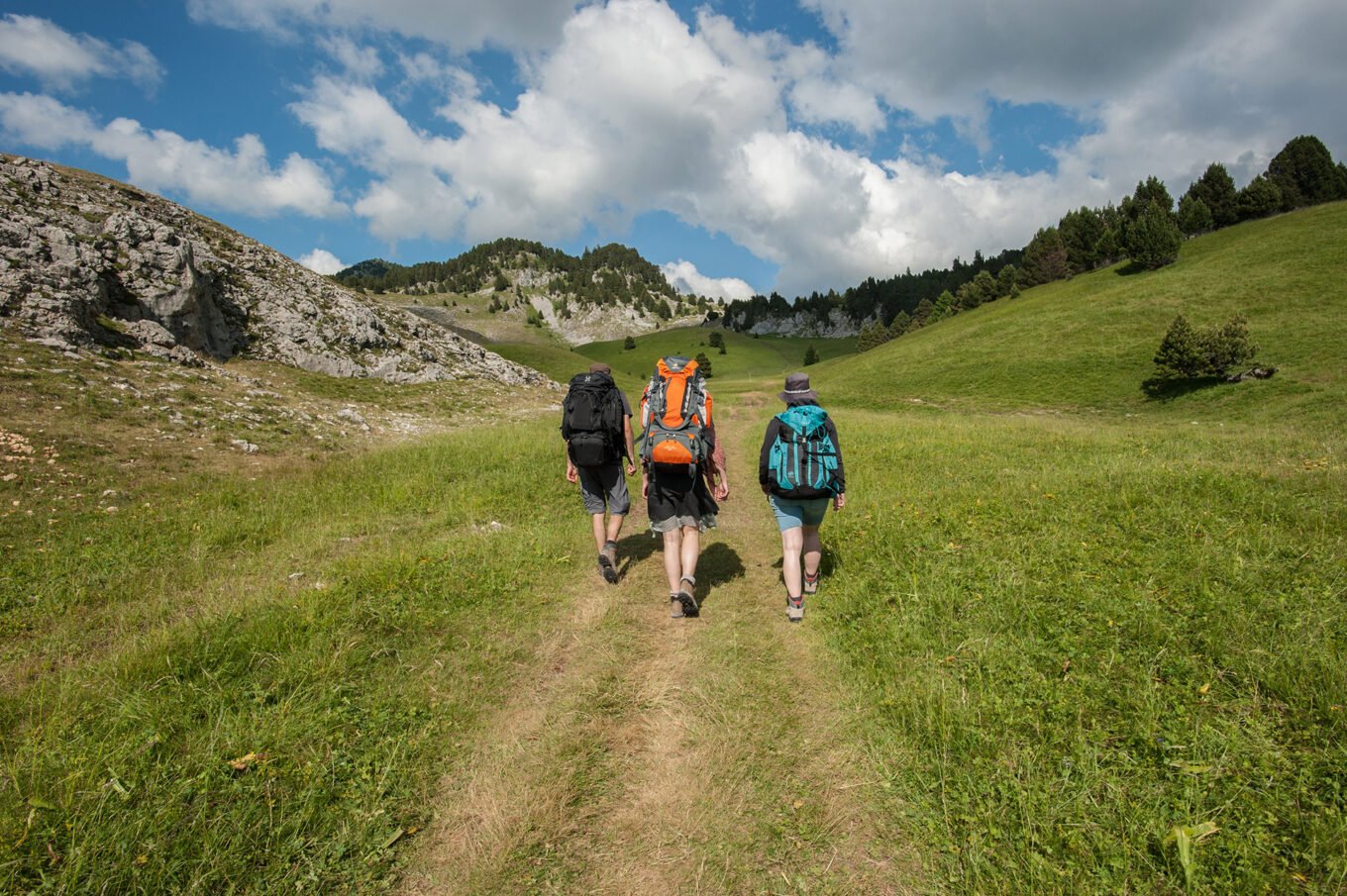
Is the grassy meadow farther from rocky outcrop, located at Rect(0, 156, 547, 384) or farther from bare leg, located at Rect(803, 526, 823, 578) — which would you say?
rocky outcrop, located at Rect(0, 156, 547, 384)

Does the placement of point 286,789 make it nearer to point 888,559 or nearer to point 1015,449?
point 888,559

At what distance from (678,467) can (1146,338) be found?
163 feet

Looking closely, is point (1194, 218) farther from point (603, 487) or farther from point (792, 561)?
point (603, 487)

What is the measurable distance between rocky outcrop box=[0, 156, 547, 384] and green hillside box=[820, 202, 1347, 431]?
3817cm

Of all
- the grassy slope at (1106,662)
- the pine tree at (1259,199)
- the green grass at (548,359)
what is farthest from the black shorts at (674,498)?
the pine tree at (1259,199)

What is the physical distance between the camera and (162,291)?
2075 centimetres

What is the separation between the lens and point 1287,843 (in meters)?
2.86

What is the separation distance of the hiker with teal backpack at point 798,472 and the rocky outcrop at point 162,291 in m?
21.6

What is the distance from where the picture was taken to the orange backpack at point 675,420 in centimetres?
638

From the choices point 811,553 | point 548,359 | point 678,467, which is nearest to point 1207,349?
point 811,553

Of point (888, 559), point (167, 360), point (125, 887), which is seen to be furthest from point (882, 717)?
point (167, 360)

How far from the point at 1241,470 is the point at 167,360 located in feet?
98.8

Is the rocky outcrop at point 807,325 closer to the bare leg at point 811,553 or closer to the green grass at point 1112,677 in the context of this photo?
the green grass at point 1112,677

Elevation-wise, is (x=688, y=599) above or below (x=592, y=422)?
below
